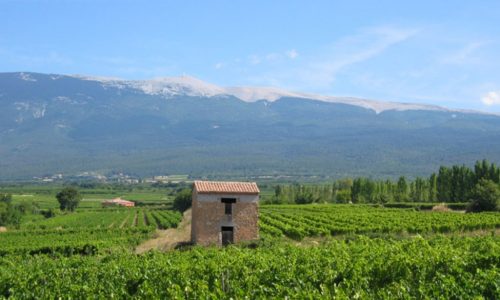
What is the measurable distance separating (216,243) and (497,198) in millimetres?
32458

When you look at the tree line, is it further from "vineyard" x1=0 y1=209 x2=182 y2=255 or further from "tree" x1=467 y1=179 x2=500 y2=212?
"vineyard" x1=0 y1=209 x2=182 y2=255

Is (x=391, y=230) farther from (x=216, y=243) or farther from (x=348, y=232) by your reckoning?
(x=216, y=243)

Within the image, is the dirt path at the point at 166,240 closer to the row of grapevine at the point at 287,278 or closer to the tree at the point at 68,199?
the row of grapevine at the point at 287,278

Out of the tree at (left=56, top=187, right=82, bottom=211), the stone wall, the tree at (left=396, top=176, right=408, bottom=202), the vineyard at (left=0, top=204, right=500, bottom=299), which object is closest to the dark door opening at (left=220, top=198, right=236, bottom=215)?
the stone wall

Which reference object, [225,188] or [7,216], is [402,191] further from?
[7,216]

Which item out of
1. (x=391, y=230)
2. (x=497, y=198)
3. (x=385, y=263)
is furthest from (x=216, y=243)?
(x=497, y=198)

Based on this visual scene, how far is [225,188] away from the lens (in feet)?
124

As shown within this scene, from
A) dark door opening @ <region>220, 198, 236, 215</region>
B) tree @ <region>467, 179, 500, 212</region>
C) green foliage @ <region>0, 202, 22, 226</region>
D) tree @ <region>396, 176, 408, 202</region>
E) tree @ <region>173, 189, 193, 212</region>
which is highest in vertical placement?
dark door opening @ <region>220, 198, 236, 215</region>

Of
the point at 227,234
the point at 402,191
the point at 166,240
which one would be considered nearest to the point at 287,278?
the point at 227,234

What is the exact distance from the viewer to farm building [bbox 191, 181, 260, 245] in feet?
120

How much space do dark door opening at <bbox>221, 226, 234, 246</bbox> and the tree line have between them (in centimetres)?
3779

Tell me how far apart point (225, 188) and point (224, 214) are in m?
1.80

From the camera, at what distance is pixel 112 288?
17531 mm

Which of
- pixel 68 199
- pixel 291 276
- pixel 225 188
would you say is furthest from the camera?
pixel 68 199
